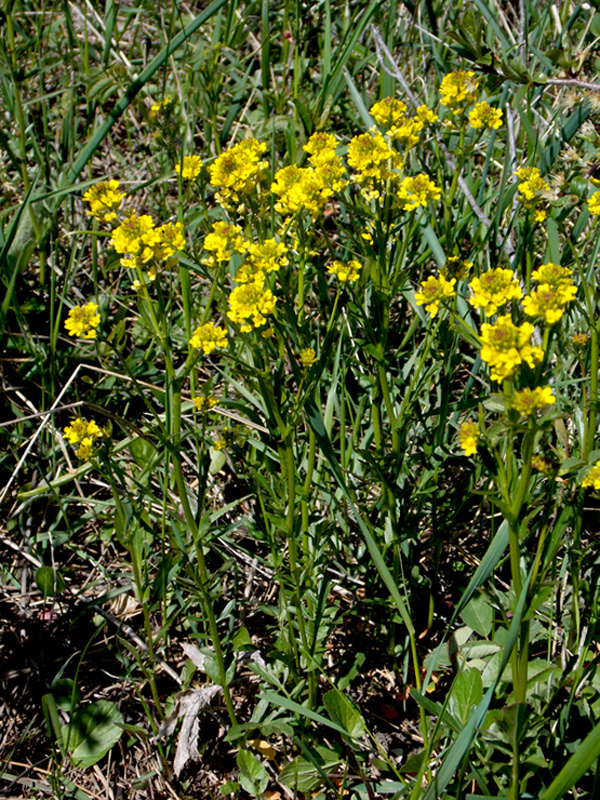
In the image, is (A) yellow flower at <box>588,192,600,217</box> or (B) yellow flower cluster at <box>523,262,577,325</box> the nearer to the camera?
(B) yellow flower cluster at <box>523,262,577,325</box>

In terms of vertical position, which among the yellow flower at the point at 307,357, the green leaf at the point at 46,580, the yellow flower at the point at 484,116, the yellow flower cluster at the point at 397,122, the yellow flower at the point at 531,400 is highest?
the yellow flower cluster at the point at 397,122

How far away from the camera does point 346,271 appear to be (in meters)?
1.99

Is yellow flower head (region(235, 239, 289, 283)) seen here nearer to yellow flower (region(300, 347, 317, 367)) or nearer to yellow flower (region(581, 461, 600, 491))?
yellow flower (region(300, 347, 317, 367))

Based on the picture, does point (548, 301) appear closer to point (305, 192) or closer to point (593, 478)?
point (593, 478)

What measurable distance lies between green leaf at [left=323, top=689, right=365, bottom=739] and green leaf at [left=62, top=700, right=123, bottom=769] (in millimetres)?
646

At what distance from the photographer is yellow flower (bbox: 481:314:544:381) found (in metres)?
1.29

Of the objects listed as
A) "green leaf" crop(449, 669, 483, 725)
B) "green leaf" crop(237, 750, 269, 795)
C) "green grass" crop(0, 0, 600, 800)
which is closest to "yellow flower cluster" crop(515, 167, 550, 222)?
"green grass" crop(0, 0, 600, 800)

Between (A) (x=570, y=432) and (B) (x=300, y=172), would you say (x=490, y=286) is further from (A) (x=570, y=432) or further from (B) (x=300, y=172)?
(A) (x=570, y=432)

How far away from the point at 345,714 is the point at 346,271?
4.06 feet

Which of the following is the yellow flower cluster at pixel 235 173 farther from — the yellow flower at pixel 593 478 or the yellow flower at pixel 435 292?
the yellow flower at pixel 593 478

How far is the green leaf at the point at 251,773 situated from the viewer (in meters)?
1.93

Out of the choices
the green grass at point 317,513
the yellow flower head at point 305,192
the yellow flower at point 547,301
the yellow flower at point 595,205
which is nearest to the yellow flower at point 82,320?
the green grass at point 317,513

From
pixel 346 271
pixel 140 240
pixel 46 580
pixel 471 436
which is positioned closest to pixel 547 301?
pixel 471 436

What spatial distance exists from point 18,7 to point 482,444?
4.00 metres
